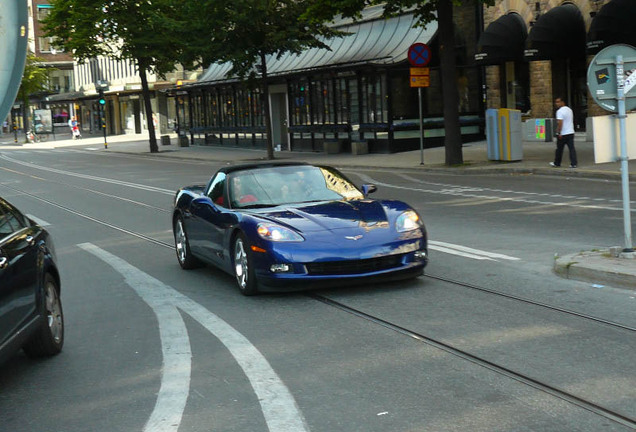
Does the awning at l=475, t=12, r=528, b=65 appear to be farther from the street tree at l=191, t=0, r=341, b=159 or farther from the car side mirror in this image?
the car side mirror

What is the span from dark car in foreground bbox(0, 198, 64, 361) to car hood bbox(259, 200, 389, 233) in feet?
8.57

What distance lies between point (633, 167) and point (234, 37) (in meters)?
18.5

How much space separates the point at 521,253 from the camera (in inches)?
441

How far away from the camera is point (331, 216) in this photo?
934 cm

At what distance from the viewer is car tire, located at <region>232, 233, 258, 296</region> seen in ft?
30.0

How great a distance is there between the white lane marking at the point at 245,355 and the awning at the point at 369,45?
24780 millimetres

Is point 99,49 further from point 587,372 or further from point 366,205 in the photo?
point 587,372

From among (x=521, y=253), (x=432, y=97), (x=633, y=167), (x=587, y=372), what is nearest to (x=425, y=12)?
(x=633, y=167)

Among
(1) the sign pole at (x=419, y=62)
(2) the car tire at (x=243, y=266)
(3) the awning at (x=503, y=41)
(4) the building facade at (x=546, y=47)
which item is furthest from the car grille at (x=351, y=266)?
(3) the awning at (x=503, y=41)

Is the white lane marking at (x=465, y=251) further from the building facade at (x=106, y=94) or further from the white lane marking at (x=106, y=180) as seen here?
the building facade at (x=106, y=94)

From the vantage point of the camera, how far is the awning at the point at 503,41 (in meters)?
34.2

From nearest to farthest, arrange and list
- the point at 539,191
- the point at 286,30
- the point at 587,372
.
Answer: the point at 587,372 < the point at 539,191 < the point at 286,30

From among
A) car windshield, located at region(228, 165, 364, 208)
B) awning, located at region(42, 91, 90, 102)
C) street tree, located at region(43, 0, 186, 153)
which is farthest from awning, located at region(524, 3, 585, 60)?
awning, located at region(42, 91, 90, 102)

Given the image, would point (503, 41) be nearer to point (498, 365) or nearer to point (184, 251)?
point (184, 251)
